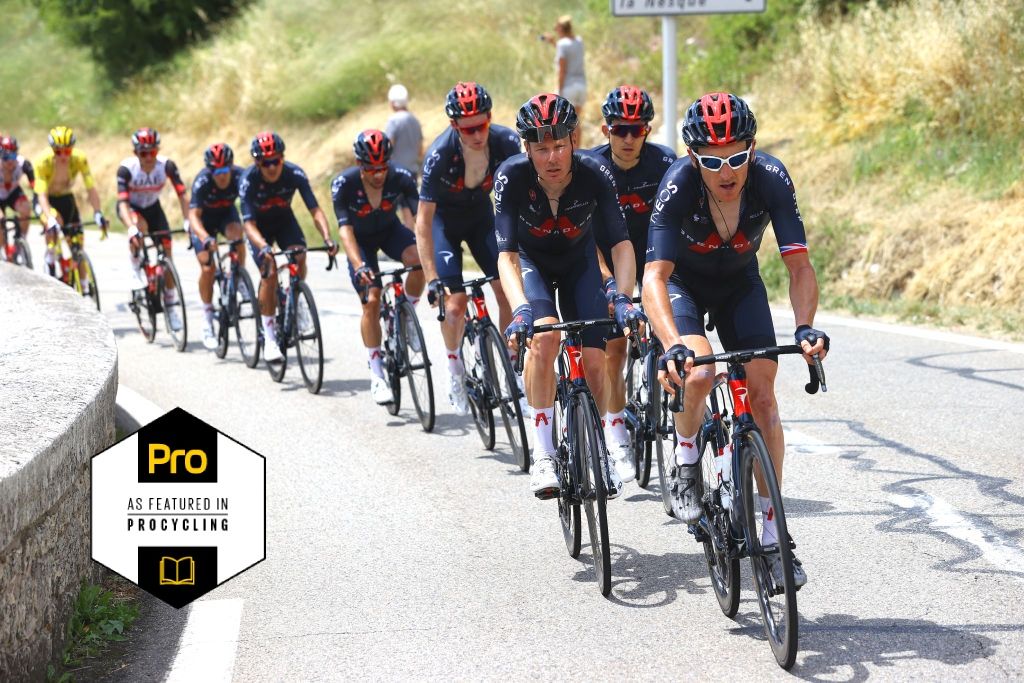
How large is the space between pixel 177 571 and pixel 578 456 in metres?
1.65

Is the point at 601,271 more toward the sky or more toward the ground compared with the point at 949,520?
more toward the sky

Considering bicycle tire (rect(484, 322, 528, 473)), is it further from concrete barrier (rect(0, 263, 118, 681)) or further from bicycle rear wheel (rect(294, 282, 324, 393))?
bicycle rear wheel (rect(294, 282, 324, 393))

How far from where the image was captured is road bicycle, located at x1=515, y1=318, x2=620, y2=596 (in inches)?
221

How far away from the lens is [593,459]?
559 centimetres

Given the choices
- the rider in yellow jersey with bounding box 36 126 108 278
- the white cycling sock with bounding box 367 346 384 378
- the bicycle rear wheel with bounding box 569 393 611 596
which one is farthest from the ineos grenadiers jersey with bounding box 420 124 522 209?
the rider in yellow jersey with bounding box 36 126 108 278

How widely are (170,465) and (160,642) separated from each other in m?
0.72

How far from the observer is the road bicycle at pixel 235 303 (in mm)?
11672

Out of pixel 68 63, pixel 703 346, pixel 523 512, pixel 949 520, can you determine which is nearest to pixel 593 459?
pixel 703 346

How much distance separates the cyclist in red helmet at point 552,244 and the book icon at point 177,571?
148cm

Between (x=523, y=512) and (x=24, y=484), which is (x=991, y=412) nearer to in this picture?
(x=523, y=512)

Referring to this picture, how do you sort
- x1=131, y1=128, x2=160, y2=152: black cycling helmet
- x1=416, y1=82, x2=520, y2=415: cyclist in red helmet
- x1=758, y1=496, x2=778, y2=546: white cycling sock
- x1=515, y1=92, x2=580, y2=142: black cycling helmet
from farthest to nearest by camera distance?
1. x1=131, y1=128, x2=160, y2=152: black cycling helmet
2. x1=416, y1=82, x2=520, y2=415: cyclist in red helmet
3. x1=515, y1=92, x2=580, y2=142: black cycling helmet
4. x1=758, y1=496, x2=778, y2=546: white cycling sock

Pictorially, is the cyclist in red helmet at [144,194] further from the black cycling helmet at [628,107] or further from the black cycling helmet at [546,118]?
the black cycling helmet at [546,118]

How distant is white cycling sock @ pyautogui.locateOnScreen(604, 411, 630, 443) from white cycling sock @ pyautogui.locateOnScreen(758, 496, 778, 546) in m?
2.25

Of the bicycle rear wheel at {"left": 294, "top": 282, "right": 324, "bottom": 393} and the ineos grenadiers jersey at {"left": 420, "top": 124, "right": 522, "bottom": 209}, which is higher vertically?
the ineos grenadiers jersey at {"left": 420, "top": 124, "right": 522, "bottom": 209}
